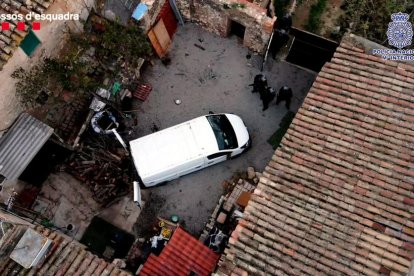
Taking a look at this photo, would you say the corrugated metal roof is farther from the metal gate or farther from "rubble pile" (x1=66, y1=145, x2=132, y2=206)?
Answer: the metal gate

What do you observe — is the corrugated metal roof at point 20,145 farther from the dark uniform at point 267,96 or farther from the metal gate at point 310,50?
the metal gate at point 310,50

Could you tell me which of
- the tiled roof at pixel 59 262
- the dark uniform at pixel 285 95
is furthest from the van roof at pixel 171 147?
the tiled roof at pixel 59 262

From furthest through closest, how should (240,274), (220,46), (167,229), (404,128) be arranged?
(220,46) → (167,229) → (404,128) → (240,274)

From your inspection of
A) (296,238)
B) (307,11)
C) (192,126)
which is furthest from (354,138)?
(307,11)

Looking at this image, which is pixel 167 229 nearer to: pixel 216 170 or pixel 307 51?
pixel 216 170

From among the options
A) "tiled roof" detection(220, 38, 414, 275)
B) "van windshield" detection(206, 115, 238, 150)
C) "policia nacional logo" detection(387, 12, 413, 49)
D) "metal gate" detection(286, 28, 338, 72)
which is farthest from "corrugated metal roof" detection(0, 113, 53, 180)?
"policia nacional logo" detection(387, 12, 413, 49)

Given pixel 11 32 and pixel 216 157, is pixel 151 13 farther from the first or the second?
pixel 216 157
